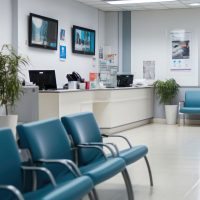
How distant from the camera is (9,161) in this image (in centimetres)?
313

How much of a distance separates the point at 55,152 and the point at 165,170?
2.59 meters

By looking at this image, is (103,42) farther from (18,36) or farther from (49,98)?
(49,98)

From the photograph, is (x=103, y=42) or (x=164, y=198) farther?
(x=103, y=42)

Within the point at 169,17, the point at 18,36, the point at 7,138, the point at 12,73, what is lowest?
the point at 7,138

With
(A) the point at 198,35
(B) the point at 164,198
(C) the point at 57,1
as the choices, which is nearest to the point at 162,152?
(B) the point at 164,198

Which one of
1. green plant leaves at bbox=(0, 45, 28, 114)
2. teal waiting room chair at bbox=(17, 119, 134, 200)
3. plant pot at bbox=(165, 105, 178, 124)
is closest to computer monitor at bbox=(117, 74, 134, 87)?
plant pot at bbox=(165, 105, 178, 124)

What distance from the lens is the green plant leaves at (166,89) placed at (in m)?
11.7

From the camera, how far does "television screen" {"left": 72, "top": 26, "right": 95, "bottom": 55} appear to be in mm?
Answer: 10617

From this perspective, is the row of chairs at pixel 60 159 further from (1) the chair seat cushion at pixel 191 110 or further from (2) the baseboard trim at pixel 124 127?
(1) the chair seat cushion at pixel 191 110

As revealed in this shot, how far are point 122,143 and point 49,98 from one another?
168 centimetres

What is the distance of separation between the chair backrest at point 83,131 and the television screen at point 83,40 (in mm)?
6135

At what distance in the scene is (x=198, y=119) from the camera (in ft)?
38.6

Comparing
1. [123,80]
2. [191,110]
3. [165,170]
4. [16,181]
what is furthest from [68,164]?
[191,110]

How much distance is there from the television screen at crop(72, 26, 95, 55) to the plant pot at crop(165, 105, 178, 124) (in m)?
2.47
